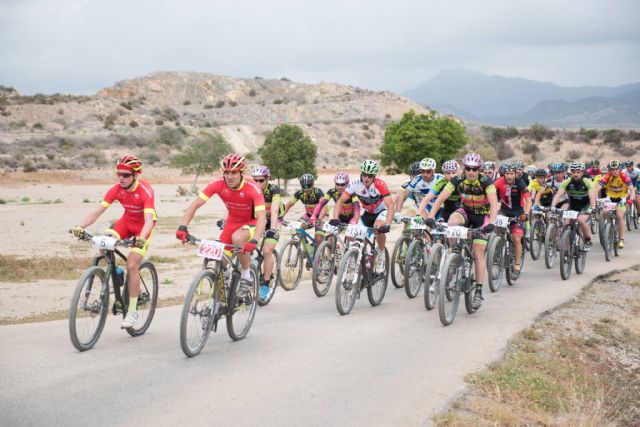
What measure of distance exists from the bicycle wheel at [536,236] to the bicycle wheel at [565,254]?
7.42ft

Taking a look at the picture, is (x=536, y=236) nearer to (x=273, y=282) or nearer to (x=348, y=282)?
(x=273, y=282)

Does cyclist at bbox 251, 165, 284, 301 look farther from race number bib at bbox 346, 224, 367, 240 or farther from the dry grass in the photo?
the dry grass

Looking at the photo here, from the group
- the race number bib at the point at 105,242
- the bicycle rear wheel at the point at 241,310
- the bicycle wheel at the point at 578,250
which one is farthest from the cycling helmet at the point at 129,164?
the bicycle wheel at the point at 578,250

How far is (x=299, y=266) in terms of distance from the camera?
1298 centimetres

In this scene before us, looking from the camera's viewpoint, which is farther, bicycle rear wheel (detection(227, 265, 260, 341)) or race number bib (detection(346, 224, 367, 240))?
race number bib (detection(346, 224, 367, 240))

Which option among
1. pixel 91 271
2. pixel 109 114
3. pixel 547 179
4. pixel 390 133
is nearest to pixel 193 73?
pixel 109 114

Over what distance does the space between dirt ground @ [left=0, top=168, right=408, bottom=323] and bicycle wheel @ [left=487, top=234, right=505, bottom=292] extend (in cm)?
596

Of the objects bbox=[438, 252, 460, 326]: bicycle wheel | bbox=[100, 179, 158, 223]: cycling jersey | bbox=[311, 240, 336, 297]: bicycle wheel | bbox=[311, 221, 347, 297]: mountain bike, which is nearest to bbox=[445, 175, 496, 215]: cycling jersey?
bbox=[438, 252, 460, 326]: bicycle wheel

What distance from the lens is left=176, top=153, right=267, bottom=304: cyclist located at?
8.40 metres

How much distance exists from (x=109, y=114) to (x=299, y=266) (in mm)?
79355

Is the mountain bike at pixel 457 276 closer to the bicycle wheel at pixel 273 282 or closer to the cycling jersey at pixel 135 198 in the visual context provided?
the bicycle wheel at pixel 273 282

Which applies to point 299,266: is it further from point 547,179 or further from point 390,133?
point 390,133

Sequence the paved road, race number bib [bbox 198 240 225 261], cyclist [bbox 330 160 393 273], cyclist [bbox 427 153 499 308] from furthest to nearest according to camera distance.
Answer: cyclist [bbox 330 160 393 273] < cyclist [bbox 427 153 499 308] < race number bib [bbox 198 240 225 261] < the paved road

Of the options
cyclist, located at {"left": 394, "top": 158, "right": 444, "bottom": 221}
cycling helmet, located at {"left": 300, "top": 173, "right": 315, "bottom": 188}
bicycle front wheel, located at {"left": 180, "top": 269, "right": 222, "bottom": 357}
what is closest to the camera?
bicycle front wheel, located at {"left": 180, "top": 269, "right": 222, "bottom": 357}
